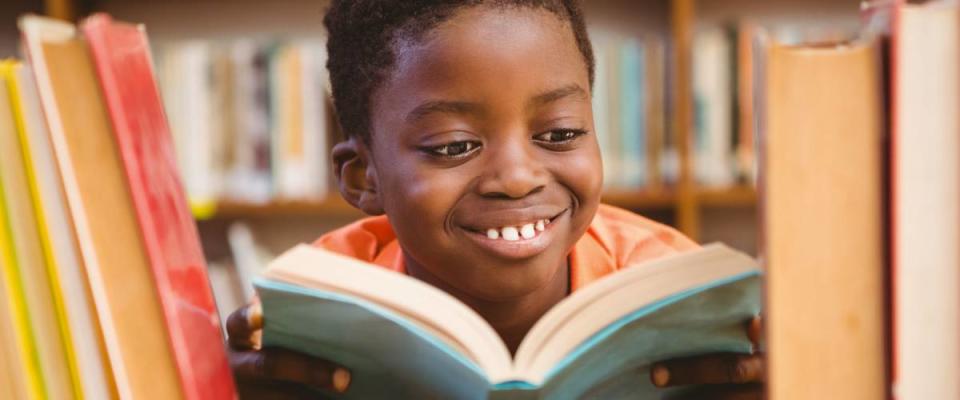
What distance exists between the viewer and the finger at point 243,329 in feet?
2.01

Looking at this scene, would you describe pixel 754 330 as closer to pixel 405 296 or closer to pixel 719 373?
pixel 719 373

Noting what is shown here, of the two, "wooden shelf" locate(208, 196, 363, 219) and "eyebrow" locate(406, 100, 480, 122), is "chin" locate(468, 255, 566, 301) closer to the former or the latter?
"eyebrow" locate(406, 100, 480, 122)

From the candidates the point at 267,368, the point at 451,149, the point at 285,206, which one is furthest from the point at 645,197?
the point at 267,368

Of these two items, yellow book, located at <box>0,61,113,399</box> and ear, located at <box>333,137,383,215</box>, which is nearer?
yellow book, located at <box>0,61,113,399</box>

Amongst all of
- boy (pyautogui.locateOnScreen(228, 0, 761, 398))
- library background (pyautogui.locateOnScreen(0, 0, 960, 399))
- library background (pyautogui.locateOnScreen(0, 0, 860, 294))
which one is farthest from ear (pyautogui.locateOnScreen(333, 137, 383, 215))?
library background (pyautogui.locateOnScreen(0, 0, 860, 294))

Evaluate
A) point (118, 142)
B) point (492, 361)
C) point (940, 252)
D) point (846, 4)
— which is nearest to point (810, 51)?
point (940, 252)

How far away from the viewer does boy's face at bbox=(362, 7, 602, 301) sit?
0.60m

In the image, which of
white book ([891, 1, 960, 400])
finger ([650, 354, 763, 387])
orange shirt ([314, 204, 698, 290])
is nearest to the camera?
white book ([891, 1, 960, 400])

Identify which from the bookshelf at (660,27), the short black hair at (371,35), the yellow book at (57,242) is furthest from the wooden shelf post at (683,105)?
the yellow book at (57,242)

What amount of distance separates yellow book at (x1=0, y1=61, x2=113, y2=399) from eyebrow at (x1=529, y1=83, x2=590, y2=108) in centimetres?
32

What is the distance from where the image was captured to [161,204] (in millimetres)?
452

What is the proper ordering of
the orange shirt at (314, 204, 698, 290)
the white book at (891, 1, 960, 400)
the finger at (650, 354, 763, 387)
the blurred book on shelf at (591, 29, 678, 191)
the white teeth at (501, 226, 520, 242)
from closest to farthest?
the white book at (891, 1, 960, 400) → the finger at (650, 354, 763, 387) → the white teeth at (501, 226, 520, 242) → the orange shirt at (314, 204, 698, 290) → the blurred book on shelf at (591, 29, 678, 191)

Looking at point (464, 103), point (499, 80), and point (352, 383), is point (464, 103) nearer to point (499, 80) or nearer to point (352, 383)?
point (499, 80)

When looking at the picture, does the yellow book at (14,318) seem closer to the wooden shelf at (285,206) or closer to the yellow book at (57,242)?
the yellow book at (57,242)
